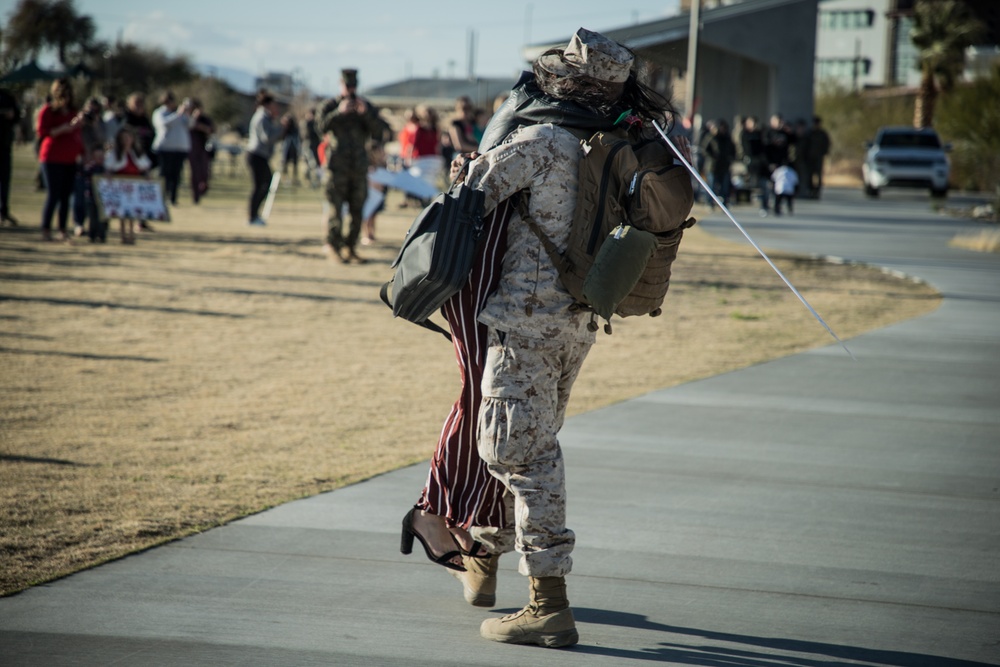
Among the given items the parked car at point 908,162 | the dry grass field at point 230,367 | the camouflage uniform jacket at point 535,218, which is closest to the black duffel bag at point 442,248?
the camouflage uniform jacket at point 535,218

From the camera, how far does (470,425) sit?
3451 mm

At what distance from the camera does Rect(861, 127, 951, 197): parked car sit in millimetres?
30562

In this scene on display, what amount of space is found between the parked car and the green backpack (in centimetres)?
2973

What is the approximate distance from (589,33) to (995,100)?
21.9 m

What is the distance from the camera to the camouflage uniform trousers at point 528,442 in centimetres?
325

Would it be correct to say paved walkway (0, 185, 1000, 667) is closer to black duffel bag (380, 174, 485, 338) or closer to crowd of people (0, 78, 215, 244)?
black duffel bag (380, 174, 485, 338)

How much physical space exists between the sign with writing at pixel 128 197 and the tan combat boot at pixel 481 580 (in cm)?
1218

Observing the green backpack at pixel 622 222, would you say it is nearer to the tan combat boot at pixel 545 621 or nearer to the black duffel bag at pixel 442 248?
the black duffel bag at pixel 442 248

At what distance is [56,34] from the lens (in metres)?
52.1

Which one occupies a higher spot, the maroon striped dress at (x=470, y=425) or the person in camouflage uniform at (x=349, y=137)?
the person in camouflage uniform at (x=349, y=137)

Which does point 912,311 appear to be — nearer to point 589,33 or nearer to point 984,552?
point 984,552

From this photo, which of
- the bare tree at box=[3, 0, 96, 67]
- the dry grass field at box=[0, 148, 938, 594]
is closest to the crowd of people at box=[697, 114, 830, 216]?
the dry grass field at box=[0, 148, 938, 594]

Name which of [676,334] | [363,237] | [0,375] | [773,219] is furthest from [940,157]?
[0,375]

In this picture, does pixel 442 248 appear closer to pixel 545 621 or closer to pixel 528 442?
pixel 528 442
